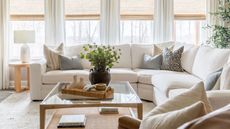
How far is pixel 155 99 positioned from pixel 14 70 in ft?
9.17

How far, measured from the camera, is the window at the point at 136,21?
6.78 m

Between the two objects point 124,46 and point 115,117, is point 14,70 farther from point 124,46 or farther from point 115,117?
point 115,117

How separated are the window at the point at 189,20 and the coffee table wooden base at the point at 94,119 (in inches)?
141

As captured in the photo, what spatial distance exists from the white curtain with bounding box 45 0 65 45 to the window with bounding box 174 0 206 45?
2.23 m

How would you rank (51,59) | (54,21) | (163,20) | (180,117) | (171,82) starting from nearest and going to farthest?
(180,117) < (171,82) < (51,59) < (54,21) < (163,20)

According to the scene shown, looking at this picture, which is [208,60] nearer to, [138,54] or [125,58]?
[138,54]

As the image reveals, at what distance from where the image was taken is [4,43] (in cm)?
649

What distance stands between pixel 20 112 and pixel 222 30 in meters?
3.64

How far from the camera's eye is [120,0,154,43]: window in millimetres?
6781

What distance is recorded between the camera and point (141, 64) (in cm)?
615

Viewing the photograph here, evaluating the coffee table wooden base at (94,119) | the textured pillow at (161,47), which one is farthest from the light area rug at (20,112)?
the textured pillow at (161,47)

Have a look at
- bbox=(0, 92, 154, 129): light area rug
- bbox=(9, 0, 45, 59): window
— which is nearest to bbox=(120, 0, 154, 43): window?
bbox=(9, 0, 45, 59): window

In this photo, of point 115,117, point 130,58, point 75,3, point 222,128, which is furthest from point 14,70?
point 222,128

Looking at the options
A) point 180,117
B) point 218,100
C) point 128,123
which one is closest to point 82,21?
point 218,100
